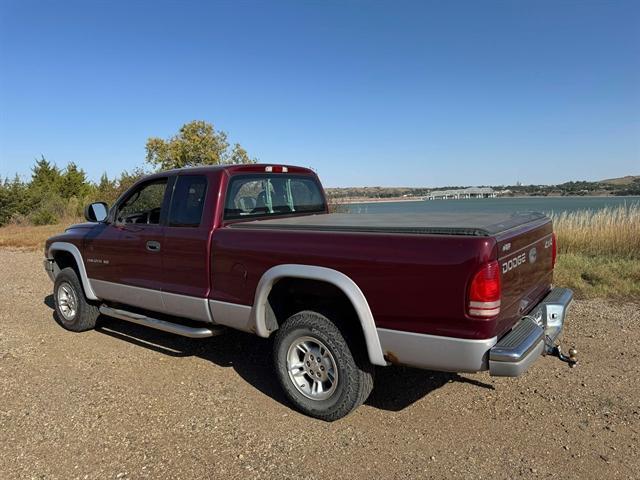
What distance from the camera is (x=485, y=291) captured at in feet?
9.34

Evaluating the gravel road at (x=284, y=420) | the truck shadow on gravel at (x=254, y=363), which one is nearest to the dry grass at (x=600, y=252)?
the gravel road at (x=284, y=420)

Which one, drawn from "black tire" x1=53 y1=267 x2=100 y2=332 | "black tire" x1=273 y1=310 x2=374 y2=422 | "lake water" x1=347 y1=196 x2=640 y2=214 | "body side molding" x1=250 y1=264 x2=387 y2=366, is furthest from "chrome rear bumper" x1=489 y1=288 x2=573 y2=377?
"black tire" x1=53 y1=267 x2=100 y2=332

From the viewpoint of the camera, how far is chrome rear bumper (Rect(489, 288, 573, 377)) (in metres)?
2.90

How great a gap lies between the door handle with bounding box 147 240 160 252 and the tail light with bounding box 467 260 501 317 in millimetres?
3034

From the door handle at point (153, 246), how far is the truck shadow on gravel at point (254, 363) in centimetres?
110

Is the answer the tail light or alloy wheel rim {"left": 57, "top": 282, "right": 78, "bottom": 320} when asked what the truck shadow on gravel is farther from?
the tail light

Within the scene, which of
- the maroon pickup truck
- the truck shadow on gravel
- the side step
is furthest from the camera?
the side step

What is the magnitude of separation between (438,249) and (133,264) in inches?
132

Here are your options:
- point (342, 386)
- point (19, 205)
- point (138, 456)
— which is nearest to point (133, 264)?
point (138, 456)

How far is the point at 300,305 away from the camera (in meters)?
4.08

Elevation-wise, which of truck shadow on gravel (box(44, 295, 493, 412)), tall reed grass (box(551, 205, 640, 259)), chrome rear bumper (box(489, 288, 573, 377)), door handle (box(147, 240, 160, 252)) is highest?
door handle (box(147, 240, 160, 252))

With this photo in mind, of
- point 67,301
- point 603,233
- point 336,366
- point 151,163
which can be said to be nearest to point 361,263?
point 336,366

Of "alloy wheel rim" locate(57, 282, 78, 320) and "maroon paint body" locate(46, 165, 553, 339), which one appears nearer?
"maroon paint body" locate(46, 165, 553, 339)

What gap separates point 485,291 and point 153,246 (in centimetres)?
319
